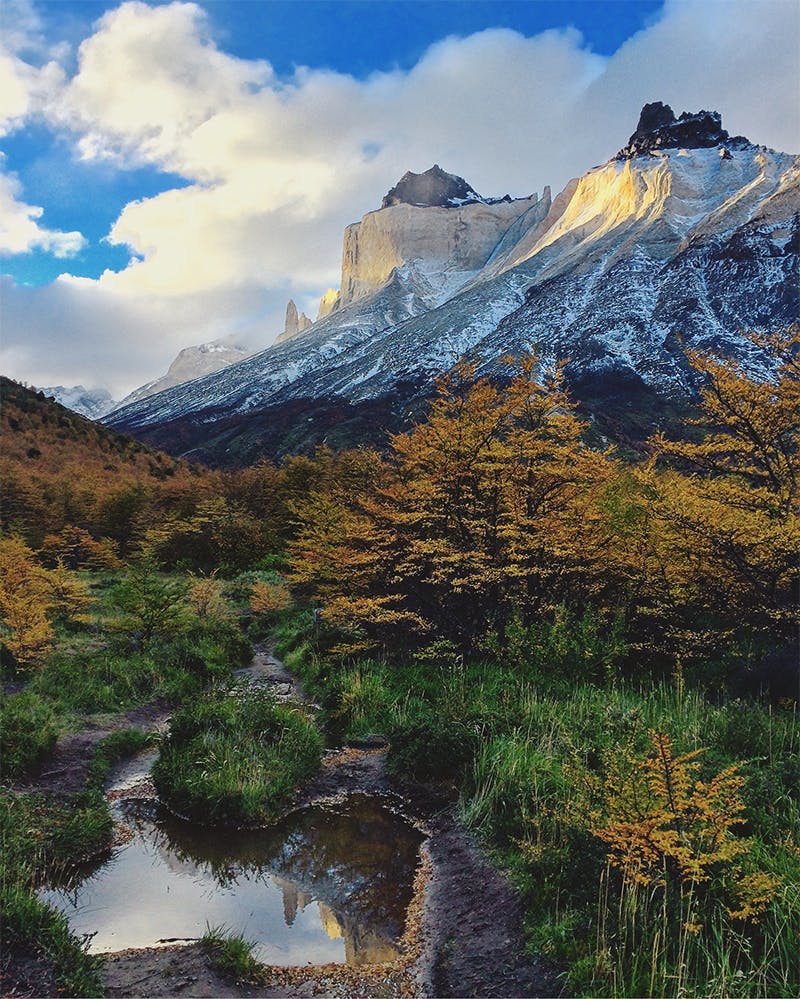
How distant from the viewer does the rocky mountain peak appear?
167000 millimetres

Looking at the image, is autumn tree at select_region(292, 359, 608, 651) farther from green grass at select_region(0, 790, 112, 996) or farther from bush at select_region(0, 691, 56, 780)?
green grass at select_region(0, 790, 112, 996)

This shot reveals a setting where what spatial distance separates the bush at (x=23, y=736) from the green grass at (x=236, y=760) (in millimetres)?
1729

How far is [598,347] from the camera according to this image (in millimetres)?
101625

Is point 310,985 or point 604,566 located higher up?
point 604,566

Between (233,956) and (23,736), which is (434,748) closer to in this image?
(233,956)

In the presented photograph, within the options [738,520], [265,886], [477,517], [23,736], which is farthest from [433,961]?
[477,517]

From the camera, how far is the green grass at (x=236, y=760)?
8066mm

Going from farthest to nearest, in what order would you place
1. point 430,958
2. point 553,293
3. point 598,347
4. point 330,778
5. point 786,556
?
point 553,293 < point 598,347 < point 786,556 < point 330,778 < point 430,958

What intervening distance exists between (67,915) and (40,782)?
3028mm

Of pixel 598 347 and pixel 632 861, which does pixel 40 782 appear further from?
pixel 598 347

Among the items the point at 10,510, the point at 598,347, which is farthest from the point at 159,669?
the point at 598,347

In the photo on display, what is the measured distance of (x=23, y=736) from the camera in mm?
9047

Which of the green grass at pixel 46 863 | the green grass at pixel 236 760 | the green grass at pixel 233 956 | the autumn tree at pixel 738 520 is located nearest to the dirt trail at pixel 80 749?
the green grass at pixel 46 863

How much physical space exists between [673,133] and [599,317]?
101340 millimetres
